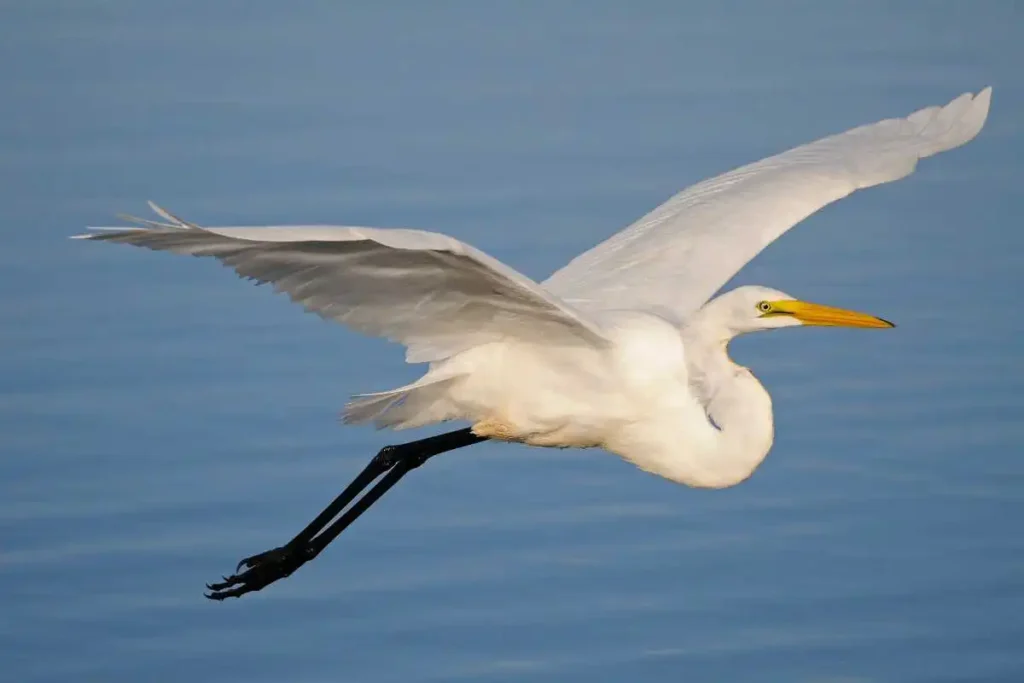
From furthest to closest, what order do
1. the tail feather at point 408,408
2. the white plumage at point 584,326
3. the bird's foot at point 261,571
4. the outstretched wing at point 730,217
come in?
the outstretched wing at point 730,217, the bird's foot at point 261,571, the tail feather at point 408,408, the white plumage at point 584,326

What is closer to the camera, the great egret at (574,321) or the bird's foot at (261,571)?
the great egret at (574,321)

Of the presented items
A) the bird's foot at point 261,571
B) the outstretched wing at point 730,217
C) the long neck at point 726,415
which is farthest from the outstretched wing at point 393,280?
A: the bird's foot at point 261,571

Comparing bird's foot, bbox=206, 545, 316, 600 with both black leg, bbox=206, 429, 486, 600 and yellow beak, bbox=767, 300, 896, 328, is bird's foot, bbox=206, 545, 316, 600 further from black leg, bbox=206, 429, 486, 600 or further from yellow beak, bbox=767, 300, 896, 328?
yellow beak, bbox=767, 300, 896, 328

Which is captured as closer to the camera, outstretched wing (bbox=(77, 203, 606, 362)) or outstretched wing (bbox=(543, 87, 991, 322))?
outstretched wing (bbox=(77, 203, 606, 362))

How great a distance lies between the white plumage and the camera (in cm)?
590

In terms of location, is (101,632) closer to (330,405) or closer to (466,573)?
(466,573)

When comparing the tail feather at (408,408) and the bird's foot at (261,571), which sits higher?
the tail feather at (408,408)

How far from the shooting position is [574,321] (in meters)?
6.29

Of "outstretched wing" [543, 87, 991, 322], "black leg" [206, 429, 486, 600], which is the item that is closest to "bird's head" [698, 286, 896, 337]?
"outstretched wing" [543, 87, 991, 322]

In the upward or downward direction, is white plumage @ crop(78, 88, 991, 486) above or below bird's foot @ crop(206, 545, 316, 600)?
above

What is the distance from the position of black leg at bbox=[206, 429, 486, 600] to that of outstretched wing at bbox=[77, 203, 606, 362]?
0.79 m

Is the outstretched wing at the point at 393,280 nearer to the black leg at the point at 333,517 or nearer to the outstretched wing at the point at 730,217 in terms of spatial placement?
the outstretched wing at the point at 730,217

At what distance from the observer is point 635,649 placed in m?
7.25

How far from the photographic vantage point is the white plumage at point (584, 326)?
5.90 meters
